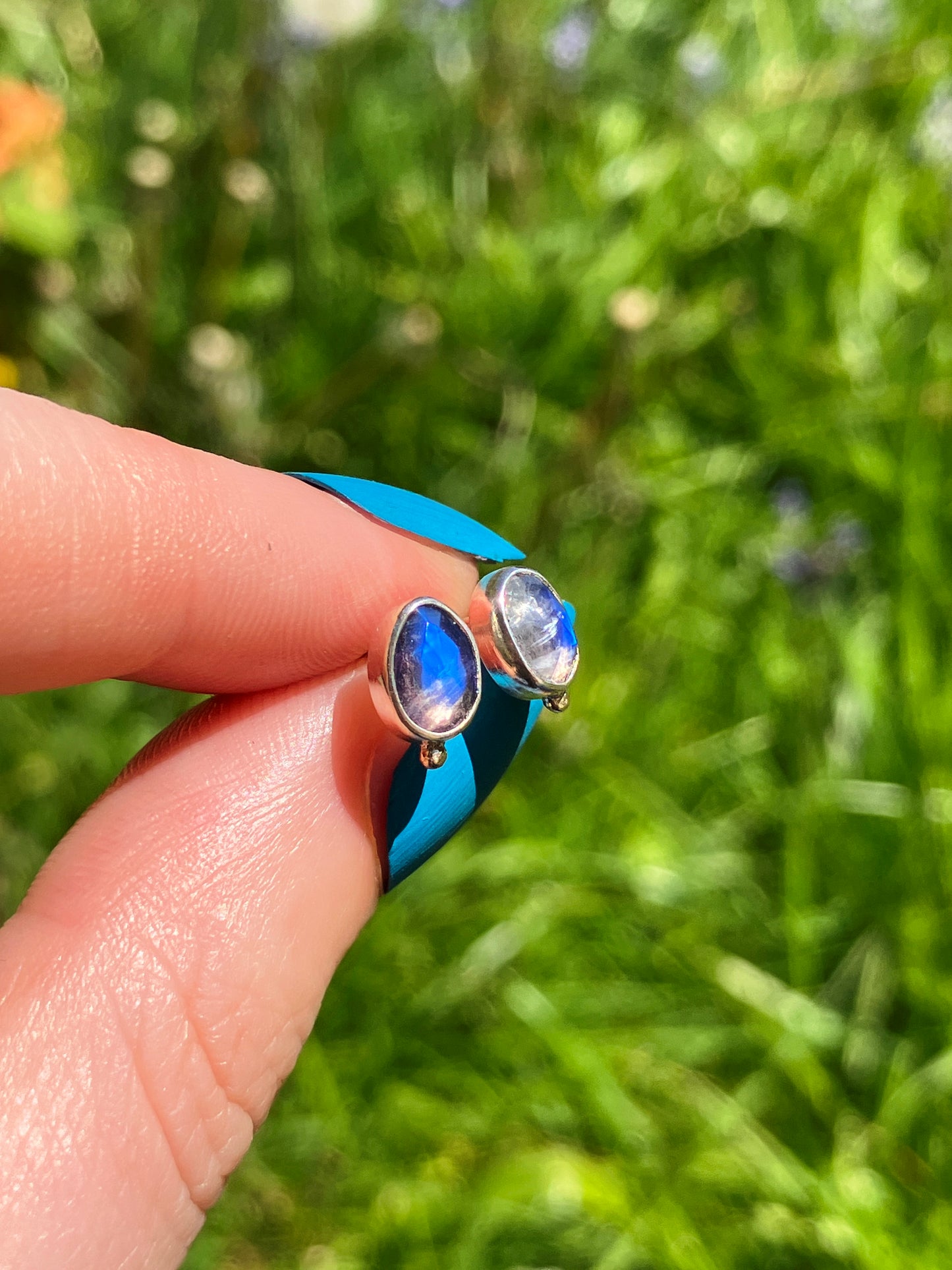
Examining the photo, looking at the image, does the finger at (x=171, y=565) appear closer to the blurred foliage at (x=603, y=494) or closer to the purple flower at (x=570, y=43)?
the blurred foliage at (x=603, y=494)

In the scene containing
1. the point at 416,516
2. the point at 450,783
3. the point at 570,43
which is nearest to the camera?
the point at 450,783

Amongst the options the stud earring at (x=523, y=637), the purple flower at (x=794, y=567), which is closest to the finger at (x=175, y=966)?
the stud earring at (x=523, y=637)

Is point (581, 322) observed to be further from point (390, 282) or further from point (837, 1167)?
point (837, 1167)

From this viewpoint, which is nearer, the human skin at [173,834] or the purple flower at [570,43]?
the human skin at [173,834]

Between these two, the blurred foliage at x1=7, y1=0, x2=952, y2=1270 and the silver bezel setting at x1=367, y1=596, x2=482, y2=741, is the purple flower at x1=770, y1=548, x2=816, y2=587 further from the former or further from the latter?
the silver bezel setting at x1=367, y1=596, x2=482, y2=741

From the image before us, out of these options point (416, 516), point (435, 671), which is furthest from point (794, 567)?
point (435, 671)

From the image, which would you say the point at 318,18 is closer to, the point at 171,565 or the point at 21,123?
the point at 21,123

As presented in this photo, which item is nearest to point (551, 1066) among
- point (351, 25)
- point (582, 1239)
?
point (582, 1239)
